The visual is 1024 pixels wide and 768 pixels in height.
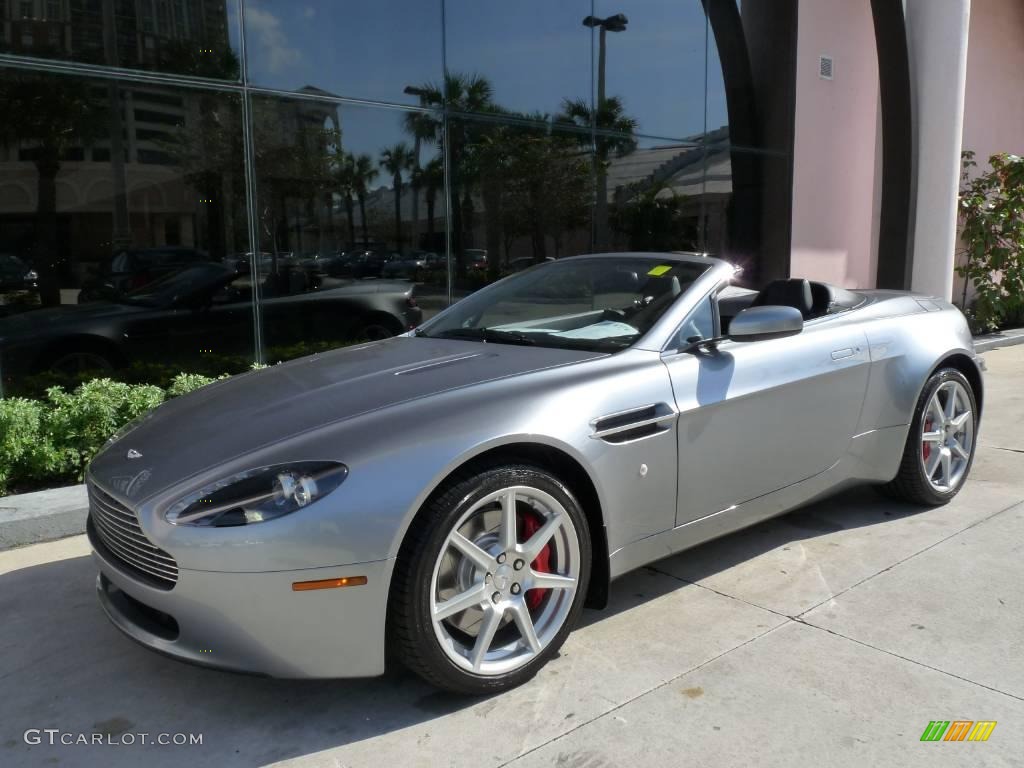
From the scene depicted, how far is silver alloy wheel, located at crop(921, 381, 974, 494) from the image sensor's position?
4379 mm

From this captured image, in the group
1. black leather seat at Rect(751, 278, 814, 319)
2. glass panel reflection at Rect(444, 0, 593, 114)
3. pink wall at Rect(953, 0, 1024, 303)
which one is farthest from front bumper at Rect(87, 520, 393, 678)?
pink wall at Rect(953, 0, 1024, 303)

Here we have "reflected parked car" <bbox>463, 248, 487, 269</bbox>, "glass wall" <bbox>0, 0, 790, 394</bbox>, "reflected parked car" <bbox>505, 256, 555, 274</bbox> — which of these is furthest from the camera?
"reflected parked car" <bbox>505, 256, 555, 274</bbox>

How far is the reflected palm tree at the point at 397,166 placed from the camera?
7805mm

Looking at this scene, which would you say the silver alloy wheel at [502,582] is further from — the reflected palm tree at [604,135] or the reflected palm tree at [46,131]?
the reflected palm tree at [604,135]

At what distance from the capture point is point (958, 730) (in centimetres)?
253

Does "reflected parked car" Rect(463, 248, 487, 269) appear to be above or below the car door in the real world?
above

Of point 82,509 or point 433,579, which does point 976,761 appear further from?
point 82,509

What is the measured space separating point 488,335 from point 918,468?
2278 millimetres

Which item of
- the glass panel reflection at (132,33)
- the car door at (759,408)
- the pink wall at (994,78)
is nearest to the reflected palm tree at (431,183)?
the glass panel reflection at (132,33)

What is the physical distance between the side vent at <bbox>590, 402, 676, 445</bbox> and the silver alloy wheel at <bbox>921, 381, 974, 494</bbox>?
6.15ft

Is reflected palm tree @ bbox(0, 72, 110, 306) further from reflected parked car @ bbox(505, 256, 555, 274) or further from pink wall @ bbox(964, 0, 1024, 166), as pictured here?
pink wall @ bbox(964, 0, 1024, 166)

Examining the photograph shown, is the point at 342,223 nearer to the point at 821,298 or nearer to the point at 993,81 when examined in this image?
the point at 821,298

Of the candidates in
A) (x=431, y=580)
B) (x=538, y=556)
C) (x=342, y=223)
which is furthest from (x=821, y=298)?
(x=342, y=223)

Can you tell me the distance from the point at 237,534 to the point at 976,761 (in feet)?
6.99
